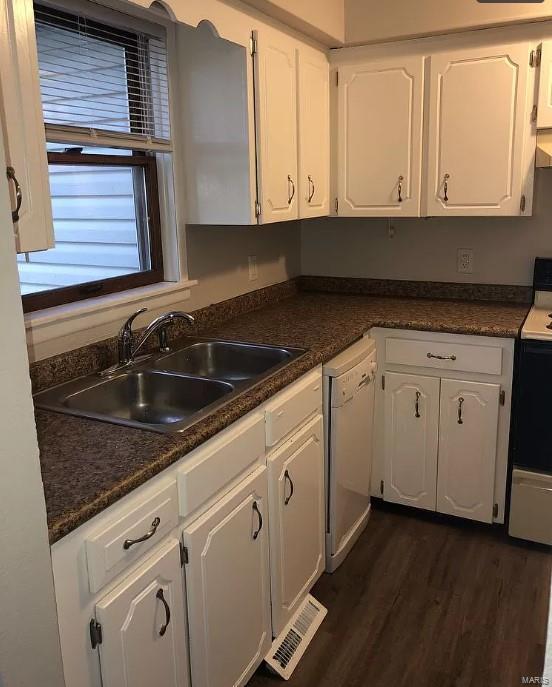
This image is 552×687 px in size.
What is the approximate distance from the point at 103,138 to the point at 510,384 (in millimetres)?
1822

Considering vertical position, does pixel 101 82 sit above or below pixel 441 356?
above

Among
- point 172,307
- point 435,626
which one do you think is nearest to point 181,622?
point 435,626

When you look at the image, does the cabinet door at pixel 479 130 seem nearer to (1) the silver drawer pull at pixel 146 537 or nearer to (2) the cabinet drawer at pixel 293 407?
(2) the cabinet drawer at pixel 293 407

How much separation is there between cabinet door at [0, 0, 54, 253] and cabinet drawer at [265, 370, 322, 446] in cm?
84

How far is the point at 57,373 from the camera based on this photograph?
76.1 inches

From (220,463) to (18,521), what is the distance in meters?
0.76

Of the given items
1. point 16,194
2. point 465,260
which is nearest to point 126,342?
point 16,194

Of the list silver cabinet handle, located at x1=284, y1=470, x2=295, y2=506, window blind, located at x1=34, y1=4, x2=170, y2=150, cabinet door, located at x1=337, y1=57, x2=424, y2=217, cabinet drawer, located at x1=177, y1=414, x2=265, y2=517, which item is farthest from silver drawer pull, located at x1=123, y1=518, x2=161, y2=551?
cabinet door, located at x1=337, y1=57, x2=424, y2=217

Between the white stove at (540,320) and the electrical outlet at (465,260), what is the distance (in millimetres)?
347

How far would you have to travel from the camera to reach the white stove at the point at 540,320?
7.99ft

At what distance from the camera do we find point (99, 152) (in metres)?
2.18

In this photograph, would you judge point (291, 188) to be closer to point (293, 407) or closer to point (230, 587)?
point (293, 407)

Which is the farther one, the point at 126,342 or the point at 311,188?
the point at 311,188

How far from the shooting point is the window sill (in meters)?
1.88
